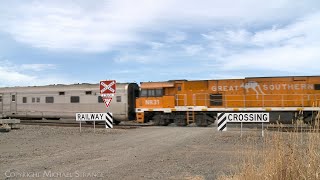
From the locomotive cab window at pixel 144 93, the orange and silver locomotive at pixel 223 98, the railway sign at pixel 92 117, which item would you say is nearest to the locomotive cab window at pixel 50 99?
the orange and silver locomotive at pixel 223 98

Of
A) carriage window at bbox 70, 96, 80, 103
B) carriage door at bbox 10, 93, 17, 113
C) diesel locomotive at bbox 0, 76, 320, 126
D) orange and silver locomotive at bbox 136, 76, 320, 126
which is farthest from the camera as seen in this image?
carriage door at bbox 10, 93, 17, 113

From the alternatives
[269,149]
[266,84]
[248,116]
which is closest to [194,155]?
[269,149]

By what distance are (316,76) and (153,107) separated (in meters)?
12.0

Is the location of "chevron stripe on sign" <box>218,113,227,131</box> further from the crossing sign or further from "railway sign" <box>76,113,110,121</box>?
"railway sign" <box>76,113,110,121</box>

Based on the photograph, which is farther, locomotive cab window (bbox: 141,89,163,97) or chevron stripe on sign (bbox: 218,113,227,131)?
locomotive cab window (bbox: 141,89,163,97)

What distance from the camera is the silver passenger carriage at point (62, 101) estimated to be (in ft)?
91.7

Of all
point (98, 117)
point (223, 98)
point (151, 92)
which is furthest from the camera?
point (151, 92)

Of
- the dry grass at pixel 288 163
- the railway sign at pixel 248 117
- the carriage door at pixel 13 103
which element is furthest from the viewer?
the carriage door at pixel 13 103

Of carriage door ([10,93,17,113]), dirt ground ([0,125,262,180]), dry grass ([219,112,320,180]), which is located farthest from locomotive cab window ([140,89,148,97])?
dry grass ([219,112,320,180])

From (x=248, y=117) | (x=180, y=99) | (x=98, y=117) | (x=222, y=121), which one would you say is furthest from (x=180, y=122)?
(x=222, y=121)

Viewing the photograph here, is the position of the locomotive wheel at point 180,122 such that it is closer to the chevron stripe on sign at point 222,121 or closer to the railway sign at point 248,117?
the railway sign at point 248,117

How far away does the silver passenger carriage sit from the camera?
27938 mm

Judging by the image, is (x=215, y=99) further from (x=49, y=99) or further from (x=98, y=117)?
(x=49, y=99)

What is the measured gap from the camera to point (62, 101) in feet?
97.0
